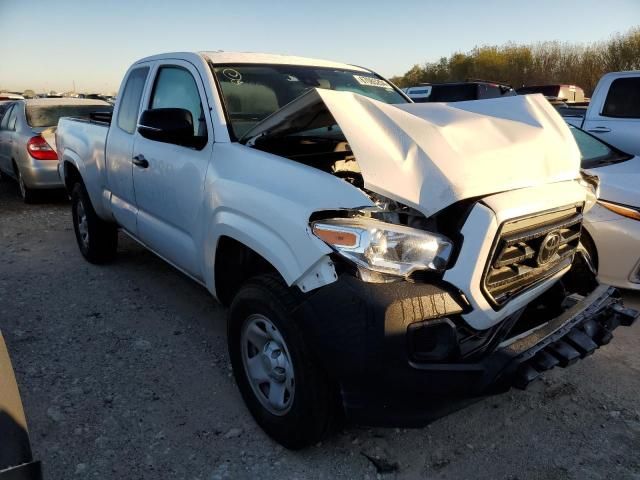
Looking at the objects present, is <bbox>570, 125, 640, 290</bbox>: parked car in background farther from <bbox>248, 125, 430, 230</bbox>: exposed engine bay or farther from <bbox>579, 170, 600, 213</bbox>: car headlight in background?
<bbox>248, 125, 430, 230</bbox>: exposed engine bay

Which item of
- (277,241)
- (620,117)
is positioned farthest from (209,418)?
(620,117)

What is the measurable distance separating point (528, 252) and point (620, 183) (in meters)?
2.28

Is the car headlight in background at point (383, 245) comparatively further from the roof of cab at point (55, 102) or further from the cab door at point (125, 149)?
the roof of cab at point (55, 102)

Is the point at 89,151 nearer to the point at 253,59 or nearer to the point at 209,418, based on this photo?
the point at 253,59

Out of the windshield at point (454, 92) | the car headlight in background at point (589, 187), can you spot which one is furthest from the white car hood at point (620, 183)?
the windshield at point (454, 92)

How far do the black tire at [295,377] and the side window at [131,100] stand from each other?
216 centimetres

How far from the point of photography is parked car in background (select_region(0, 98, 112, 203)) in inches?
310

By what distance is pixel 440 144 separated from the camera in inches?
91.1

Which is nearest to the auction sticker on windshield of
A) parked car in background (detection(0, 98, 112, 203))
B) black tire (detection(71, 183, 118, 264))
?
black tire (detection(71, 183, 118, 264))

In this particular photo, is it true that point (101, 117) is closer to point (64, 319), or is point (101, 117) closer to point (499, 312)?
point (64, 319)

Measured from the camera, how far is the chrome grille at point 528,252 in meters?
2.18

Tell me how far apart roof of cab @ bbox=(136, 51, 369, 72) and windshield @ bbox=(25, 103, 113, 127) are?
516cm

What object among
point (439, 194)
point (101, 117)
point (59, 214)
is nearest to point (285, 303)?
point (439, 194)

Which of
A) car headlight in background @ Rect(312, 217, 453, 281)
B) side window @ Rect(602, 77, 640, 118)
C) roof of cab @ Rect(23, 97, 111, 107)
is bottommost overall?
car headlight in background @ Rect(312, 217, 453, 281)
